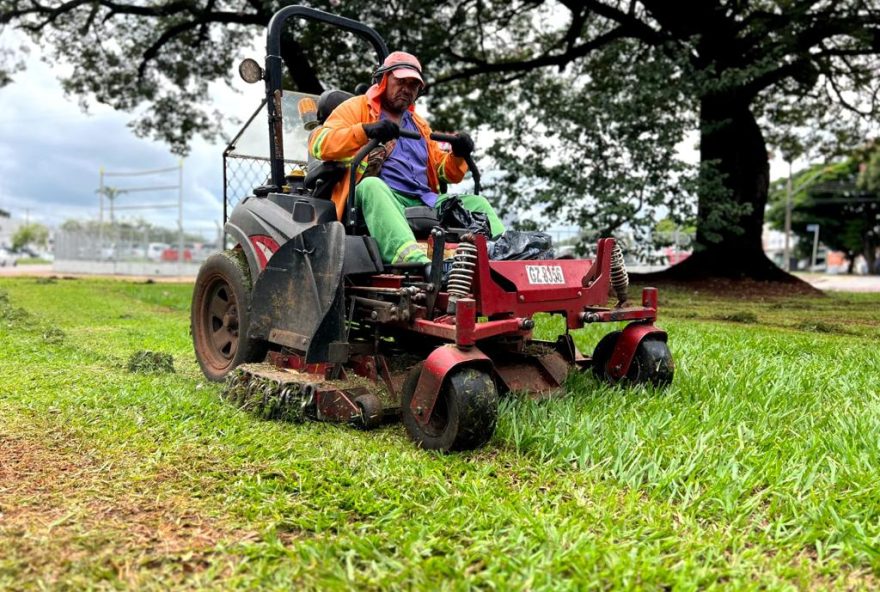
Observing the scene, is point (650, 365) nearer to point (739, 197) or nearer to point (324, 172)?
point (324, 172)

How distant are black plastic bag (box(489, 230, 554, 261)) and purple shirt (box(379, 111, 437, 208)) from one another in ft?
2.37

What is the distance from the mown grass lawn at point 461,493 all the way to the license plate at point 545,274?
0.61 metres

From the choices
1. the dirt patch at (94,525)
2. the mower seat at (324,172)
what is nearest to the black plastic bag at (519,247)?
the mower seat at (324,172)

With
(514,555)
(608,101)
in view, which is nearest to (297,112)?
(514,555)

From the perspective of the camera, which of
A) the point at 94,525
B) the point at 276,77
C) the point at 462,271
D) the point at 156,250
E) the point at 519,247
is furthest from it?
the point at 156,250

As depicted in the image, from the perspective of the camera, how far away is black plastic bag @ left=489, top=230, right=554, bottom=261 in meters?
3.60

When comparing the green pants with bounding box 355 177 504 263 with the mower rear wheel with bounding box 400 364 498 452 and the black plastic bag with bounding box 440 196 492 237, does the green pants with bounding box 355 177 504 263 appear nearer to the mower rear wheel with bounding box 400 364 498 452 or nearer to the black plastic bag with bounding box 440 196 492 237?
the black plastic bag with bounding box 440 196 492 237

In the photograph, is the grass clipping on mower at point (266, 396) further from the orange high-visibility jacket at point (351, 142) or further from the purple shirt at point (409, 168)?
the purple shirt at point (409, 168)

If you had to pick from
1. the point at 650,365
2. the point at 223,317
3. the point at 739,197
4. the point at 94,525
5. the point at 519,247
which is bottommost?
the point at 94,525

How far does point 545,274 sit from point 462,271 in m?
0.54

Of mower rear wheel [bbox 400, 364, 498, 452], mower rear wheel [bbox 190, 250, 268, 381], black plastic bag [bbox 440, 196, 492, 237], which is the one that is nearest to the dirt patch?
mower rear wheel [bbox 400, 364, 498, 452]

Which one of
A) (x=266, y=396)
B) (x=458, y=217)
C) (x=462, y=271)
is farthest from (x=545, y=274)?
(x=266, y=396)

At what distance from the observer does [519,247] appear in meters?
3.63

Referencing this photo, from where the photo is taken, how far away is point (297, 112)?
16.8 feet
